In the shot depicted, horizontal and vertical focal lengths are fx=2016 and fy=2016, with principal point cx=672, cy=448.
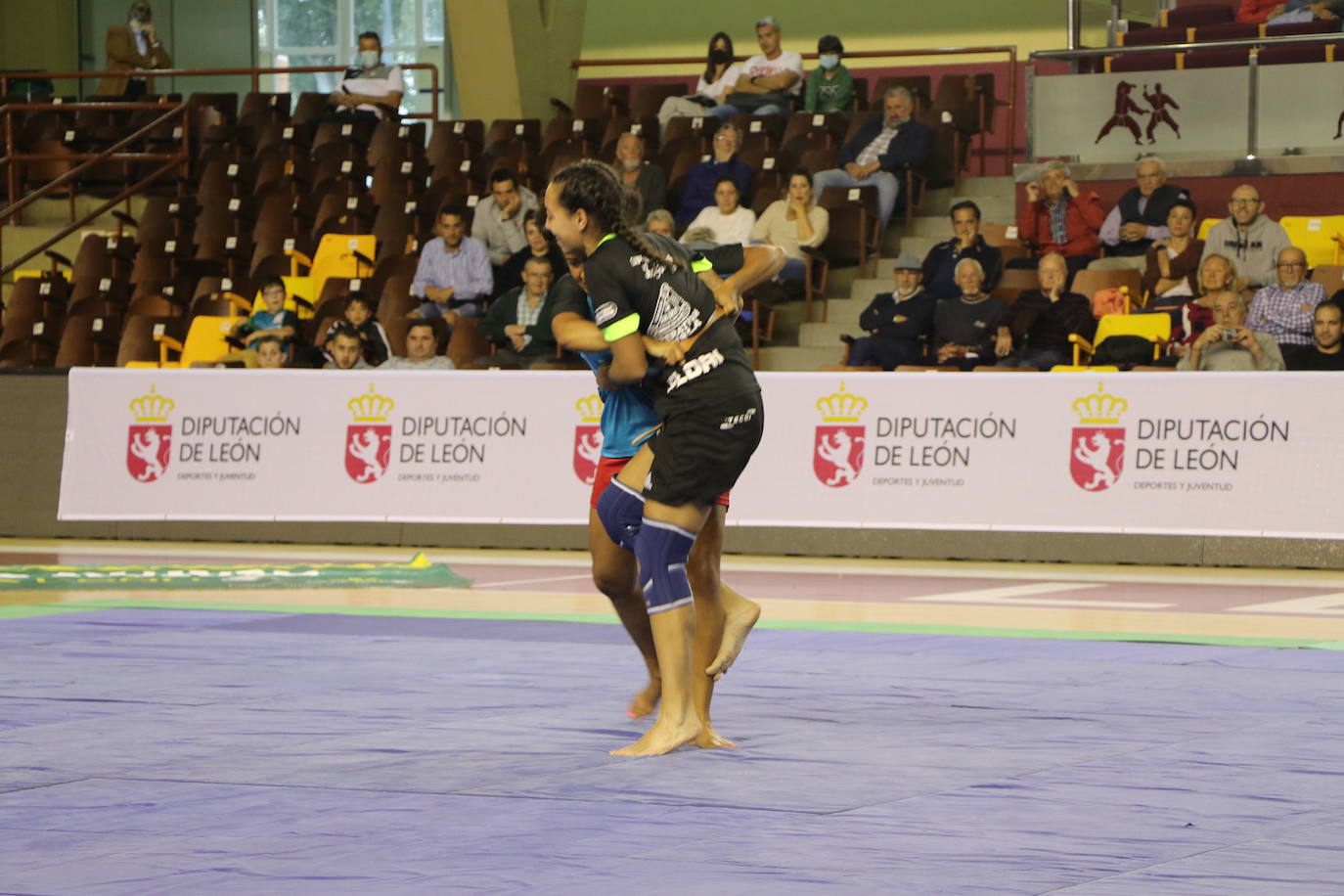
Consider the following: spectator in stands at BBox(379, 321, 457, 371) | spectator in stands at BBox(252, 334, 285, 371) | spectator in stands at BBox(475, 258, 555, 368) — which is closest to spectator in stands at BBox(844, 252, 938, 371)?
spectator in stands at BBox(475, 258, 555, 368)

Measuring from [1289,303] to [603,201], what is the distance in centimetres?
876

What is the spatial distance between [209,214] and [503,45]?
3.47 metres

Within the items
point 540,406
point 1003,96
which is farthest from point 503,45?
point 540,406

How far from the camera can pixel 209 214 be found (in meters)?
20.3

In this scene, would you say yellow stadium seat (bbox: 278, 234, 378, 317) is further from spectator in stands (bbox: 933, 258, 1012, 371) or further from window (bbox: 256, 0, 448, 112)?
window (bbox: 256, 0, 448, 112)

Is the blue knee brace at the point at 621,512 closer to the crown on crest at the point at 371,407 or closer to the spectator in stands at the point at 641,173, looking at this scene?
the crown on crest at the point at 371,407

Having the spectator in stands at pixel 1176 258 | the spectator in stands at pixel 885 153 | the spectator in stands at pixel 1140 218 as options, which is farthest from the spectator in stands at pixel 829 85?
the spectator in stands at pixel 1176 258

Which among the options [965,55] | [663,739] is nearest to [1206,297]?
[663,739]

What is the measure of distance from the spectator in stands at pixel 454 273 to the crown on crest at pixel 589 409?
2952 mm

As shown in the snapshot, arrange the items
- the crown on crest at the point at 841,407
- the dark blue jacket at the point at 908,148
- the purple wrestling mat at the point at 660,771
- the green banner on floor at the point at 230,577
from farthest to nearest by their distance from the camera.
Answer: the dark blue jacket at the point at 908,148 → the crown on crest at the point at 841,407 → the green banner on floor at the point at 230,577 → the purple wrestling mat at the point at 660,771

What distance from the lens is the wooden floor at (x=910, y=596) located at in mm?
9844

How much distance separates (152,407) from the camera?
48.8ft

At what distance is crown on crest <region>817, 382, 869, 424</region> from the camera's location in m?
13.2

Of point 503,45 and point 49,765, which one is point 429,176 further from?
point 49,765
